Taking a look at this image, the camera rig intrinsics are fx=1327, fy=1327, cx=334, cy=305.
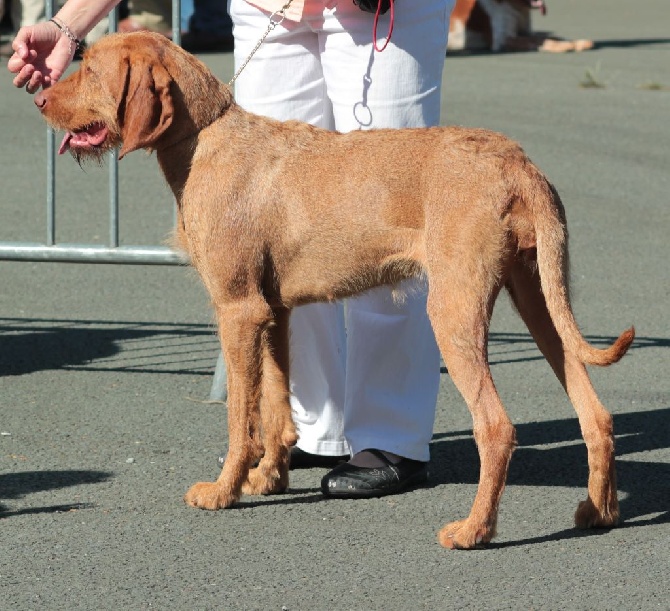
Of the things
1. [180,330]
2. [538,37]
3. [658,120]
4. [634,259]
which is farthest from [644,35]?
[180,330]

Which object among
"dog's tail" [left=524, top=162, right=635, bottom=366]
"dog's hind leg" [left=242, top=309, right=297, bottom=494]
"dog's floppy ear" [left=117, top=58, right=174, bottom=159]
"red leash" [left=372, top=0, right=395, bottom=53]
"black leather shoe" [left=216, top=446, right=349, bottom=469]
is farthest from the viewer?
"black leather shoe" [left=216, top=446, right=349, bottom=469]

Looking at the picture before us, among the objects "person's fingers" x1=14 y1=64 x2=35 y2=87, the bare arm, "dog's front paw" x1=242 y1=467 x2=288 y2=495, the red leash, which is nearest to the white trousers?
the red leash

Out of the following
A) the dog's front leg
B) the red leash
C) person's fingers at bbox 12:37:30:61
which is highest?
the red leash

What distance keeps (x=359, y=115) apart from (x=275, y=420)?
1.08 metres

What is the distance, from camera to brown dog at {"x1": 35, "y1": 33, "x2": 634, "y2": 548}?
3.93 meters

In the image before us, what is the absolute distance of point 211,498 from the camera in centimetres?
433

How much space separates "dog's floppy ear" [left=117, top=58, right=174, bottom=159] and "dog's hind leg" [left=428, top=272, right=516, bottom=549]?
969 millimetres

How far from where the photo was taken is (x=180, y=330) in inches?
260

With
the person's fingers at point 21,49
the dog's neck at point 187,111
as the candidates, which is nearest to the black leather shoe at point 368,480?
the dog's neck at point 187,111

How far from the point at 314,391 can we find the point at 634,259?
378 cm

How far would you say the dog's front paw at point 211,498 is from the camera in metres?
4.33

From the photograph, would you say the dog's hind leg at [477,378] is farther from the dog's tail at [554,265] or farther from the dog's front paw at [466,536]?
the dog's tail at [554,265]

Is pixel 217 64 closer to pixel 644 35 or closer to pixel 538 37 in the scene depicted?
pixel 538 37

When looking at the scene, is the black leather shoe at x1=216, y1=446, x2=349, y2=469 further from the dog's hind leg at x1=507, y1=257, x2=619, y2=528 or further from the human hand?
the human hand
